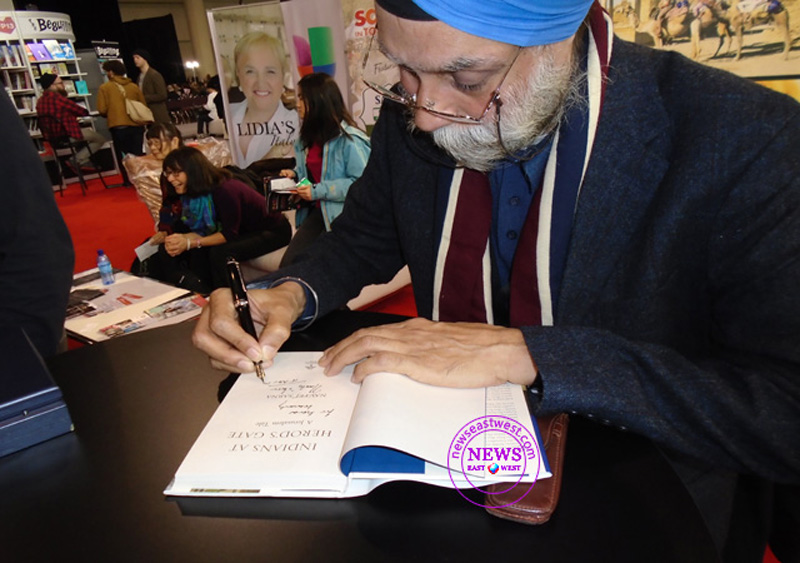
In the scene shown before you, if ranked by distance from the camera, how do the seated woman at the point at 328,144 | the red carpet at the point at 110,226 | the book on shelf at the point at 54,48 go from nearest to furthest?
the seated woman at the point at 328,144 < the red carpet at the point at 110,226 < the book on shelf at the point at 54,48

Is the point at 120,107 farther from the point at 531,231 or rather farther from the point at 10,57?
the point at 531,231

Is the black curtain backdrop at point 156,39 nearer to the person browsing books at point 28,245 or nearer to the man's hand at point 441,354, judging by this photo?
the person browsing books at point 28,245

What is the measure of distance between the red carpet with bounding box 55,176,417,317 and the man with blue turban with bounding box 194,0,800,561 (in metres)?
2.51

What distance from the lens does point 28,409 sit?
78 cm

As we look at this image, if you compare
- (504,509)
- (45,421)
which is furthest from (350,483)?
(45,421)

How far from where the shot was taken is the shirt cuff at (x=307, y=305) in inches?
44.1

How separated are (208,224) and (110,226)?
3647mm

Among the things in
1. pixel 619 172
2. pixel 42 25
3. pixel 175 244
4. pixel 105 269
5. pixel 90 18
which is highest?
pixel 90 18

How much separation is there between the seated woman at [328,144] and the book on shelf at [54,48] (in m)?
8.84

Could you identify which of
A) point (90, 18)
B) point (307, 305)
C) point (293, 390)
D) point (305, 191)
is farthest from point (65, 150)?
point (293, 390)

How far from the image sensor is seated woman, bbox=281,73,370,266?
3.51 meters

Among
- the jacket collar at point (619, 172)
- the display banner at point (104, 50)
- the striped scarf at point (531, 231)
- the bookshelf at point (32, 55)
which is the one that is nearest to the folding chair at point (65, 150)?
the bookshelf at point (32, 55)

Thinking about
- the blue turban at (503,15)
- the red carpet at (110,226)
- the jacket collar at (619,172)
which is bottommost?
the red carpet at (110,226)

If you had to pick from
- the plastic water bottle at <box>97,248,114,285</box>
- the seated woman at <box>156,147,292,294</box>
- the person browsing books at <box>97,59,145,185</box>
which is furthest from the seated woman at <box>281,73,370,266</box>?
the person browsing books at <box>97,59,145,185</box>
